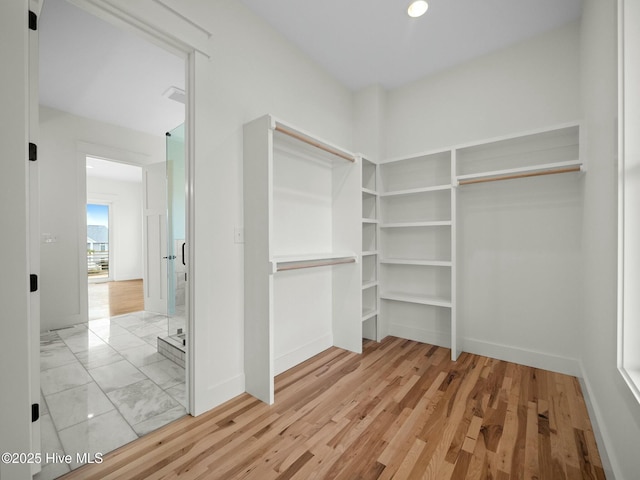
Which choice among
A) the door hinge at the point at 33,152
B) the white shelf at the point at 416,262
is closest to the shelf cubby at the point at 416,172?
the white shelf at the point at 416,262

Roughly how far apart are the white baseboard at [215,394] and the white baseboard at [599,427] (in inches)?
80.1

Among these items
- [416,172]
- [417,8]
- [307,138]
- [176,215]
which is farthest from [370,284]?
[417,8]

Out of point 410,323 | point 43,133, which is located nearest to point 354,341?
point 410,323

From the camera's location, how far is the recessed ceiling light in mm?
2088

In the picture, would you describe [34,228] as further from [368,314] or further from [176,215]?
[368,314]

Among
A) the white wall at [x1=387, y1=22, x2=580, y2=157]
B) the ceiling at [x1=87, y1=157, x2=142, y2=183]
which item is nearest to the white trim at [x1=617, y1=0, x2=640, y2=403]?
the white wall at [x1=387, y1=22, x2=580, y2=157]

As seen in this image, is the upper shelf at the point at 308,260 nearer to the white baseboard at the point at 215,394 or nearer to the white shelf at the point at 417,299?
the white shelf at the point at 417,299

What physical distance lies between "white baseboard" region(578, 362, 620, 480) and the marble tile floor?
228cm

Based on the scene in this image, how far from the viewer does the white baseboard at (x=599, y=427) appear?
1331mm

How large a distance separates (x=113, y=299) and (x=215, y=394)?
484 cm

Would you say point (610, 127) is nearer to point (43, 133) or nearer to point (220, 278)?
point (220, 278)

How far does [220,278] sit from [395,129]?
8.26ft

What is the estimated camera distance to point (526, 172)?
2254 mm

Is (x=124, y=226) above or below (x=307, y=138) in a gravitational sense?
Answer: below
